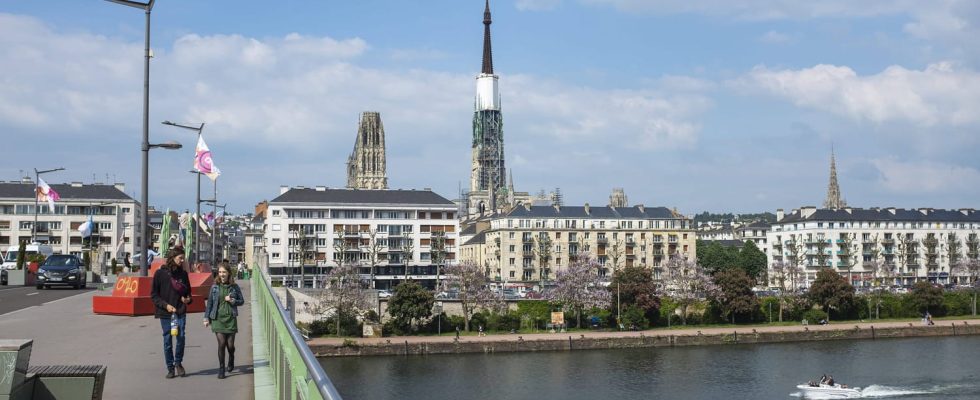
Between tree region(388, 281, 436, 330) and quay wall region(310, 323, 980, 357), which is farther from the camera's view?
tree region(388, 281, 436, 330)

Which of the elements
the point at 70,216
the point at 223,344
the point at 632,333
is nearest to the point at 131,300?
the point at 223,344

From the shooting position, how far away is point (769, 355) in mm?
80688

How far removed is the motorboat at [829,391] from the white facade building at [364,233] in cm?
6377

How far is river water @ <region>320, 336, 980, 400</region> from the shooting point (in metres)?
62.5

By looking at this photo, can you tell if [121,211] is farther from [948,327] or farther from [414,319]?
[948,327]

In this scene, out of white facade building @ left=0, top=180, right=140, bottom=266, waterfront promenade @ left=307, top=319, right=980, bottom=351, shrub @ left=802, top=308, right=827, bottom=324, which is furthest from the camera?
white facade building @ left=0, top=180, right=140, bottom=266

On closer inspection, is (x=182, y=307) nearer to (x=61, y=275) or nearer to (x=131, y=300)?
(x=131, y=300)

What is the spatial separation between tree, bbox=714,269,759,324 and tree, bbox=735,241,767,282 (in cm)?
5166

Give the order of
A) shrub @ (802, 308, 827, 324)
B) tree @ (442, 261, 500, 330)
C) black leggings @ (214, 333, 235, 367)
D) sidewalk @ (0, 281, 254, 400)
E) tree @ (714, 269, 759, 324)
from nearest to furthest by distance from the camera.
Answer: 1. sidewalk @ (0, 281, 254, 400)
2. black leggings @ (214, 333, 235, 367)
3. tree @ (442, 261, 500, 330)
4. tree @ (714, 269, 759, 324)
5. shrub @ (802, 308, 827, 324)

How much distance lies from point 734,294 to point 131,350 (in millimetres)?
86631

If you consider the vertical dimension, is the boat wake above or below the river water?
below

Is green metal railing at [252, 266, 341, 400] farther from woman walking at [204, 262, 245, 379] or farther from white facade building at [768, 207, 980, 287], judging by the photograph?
white facade building at [768, 207, 980, 287]

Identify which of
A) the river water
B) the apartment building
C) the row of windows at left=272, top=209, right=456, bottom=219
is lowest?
the river water

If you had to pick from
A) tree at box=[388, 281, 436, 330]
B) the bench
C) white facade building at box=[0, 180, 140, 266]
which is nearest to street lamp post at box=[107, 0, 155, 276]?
the bench
